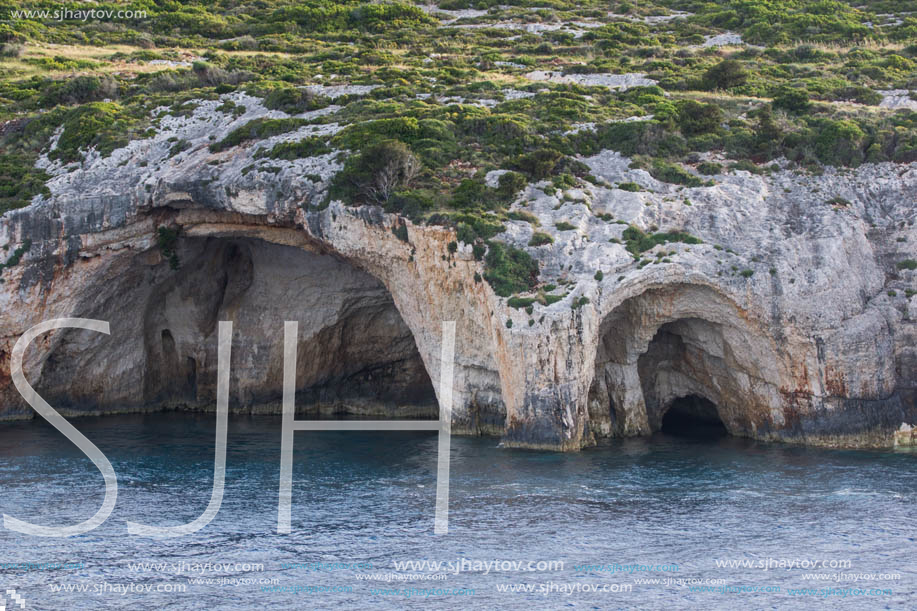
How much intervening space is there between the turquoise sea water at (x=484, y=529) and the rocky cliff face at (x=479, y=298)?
8.52ft

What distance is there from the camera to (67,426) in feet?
137

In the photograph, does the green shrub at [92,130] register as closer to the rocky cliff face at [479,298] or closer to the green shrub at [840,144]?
the rocky cliff face at [479,298]

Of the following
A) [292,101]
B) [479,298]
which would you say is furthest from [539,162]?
[292,101]

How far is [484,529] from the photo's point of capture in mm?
25641

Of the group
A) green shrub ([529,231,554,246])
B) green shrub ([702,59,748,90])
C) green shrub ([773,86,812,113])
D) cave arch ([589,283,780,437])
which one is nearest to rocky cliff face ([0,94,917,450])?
cave arch ([589,283,780,437])

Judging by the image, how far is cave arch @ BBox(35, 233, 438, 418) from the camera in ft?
149

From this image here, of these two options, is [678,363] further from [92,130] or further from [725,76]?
[92,130]

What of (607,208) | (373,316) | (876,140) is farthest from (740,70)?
(373,316)

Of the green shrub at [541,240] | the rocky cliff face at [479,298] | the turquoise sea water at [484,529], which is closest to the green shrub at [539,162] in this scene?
the rocky cliff face at [479,298]

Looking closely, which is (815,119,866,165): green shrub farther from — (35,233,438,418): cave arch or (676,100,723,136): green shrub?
(35,233,438,418): cave arch

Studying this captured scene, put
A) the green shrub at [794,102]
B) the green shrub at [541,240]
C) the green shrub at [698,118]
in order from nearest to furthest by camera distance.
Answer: the green shrub at [541,240], the green shrub at [698,118], the green shrub at [794,102]

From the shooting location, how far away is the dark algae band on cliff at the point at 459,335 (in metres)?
23.7

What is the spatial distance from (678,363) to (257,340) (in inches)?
889

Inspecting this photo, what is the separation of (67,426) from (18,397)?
299cm
